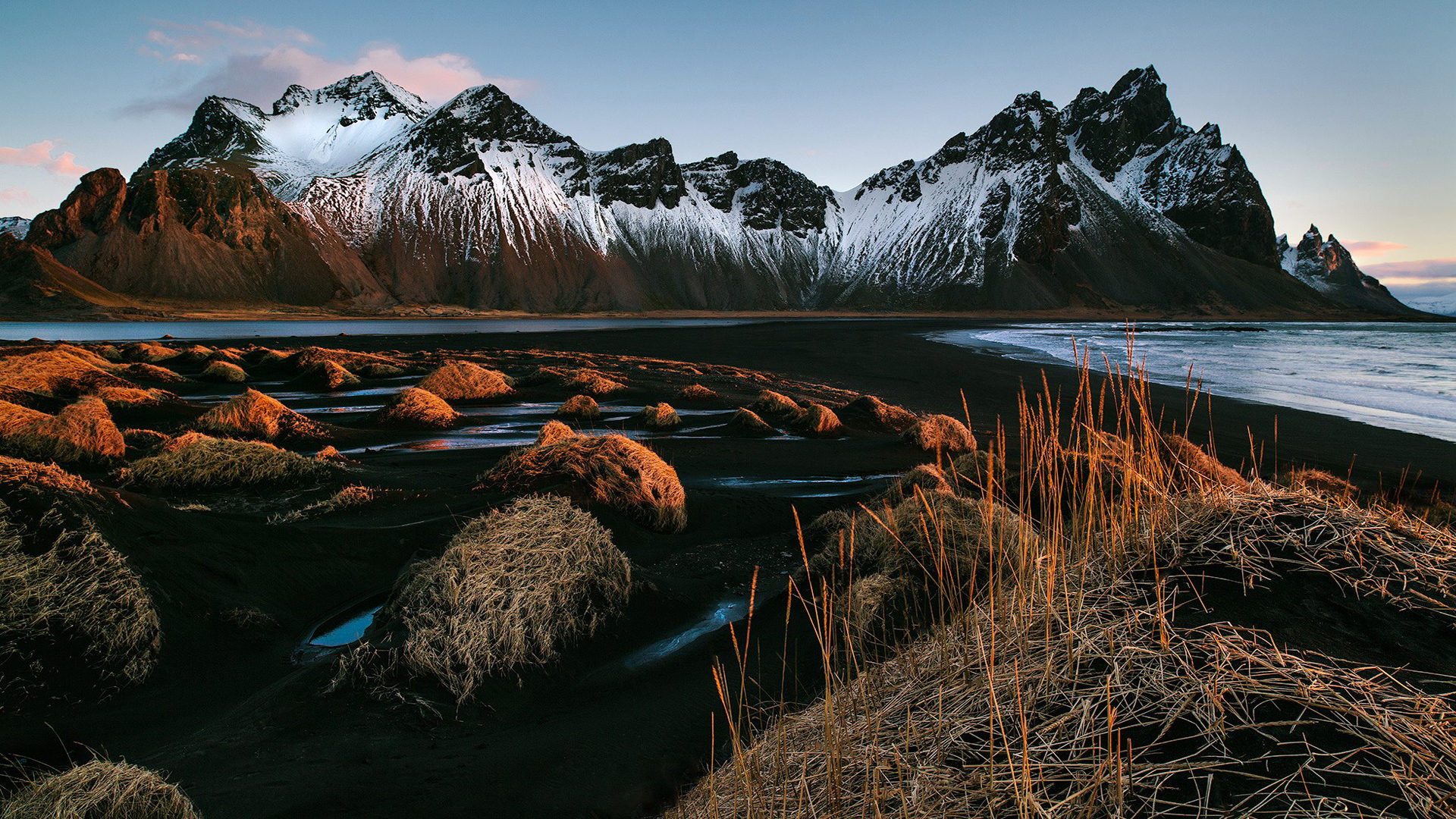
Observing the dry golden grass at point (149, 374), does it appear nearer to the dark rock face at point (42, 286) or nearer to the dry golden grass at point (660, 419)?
the dry golden grass at point (660, 419)

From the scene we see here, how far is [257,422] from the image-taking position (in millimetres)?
10789

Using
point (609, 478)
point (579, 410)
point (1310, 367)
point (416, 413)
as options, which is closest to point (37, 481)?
point (609, 478)

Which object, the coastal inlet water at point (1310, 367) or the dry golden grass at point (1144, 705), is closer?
the dry golden grass at point (1144, 705)

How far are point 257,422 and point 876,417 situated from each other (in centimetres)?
1145

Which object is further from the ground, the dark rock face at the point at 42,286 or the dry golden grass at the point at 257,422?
the dark rock face at the point at 42,286

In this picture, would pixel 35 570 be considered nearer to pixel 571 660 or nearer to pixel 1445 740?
pixel 571 660

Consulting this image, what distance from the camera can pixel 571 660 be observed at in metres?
4.68

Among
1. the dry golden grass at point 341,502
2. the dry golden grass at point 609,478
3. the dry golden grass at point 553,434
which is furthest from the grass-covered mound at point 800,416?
the dry golden grass at point 341,502

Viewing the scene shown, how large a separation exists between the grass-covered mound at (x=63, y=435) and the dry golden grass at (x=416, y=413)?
4.66 metres

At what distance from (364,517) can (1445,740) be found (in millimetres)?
7552

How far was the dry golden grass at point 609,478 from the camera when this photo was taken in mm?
7082

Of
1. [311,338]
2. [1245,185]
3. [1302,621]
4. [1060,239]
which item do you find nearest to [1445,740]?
[1302,621]

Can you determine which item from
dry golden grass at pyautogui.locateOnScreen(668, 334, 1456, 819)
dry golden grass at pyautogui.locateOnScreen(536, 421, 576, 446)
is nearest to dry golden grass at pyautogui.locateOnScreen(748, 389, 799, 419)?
dry golden grass at pyautogui.locateOnScreen(536, 421, 576, 446)

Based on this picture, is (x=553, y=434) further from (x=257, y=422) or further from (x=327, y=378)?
(x=327, y=378)
